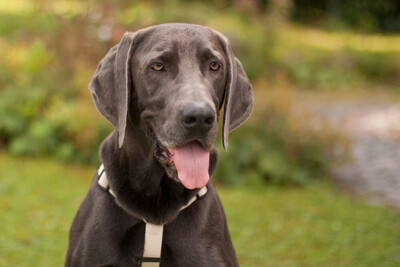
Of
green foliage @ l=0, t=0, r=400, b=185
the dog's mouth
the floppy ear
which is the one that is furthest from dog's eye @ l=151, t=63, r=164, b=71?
green foliage @ l=0, t=0, r=400, b=185

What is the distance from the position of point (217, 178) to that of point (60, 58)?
3.06 m

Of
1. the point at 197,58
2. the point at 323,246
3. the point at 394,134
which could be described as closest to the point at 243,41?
the point at 394,134

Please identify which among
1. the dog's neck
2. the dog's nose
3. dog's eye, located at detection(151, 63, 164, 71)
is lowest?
the dog's neck

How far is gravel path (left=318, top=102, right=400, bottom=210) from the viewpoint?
23.6 feet

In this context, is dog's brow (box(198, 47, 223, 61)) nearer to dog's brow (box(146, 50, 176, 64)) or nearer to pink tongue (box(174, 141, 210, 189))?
dog's brow (box(146, 50, 176, 64))

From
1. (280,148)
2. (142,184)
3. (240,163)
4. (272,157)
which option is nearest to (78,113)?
(240,163)

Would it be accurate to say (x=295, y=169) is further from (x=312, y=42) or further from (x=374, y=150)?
(x=312, y=42)

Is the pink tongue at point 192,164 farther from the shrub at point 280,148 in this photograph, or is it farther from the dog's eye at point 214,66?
the shrub at point 280,148

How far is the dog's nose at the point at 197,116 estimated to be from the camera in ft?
9.00

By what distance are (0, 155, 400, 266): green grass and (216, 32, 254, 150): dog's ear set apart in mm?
2224

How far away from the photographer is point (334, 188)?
729 centimetres

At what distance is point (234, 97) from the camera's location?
3.29m

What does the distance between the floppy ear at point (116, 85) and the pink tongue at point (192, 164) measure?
1.14ft

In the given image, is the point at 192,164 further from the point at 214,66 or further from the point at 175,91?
the point at 214,66
